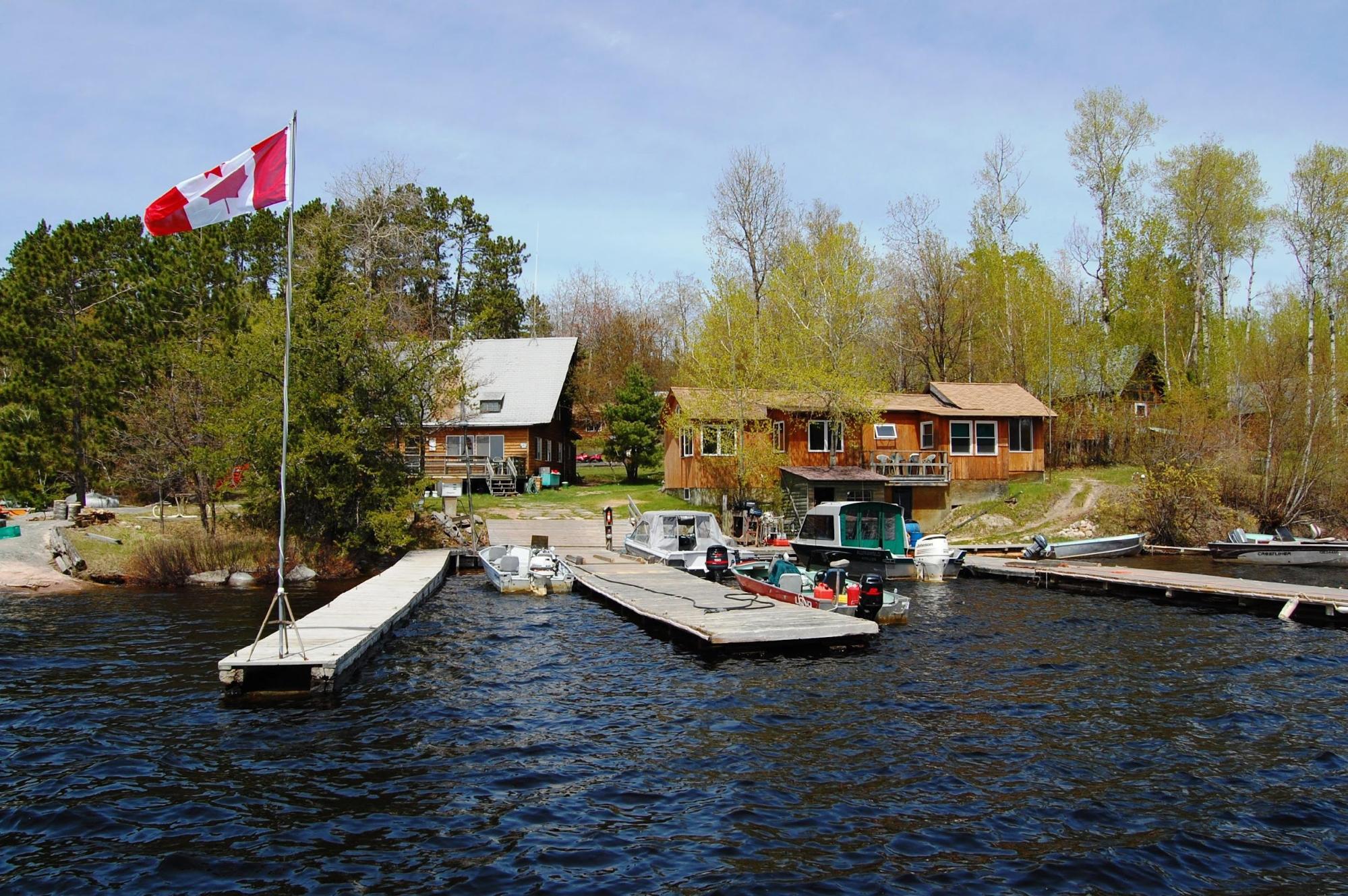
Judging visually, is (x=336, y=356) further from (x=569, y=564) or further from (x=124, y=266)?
(x=124, y=266)

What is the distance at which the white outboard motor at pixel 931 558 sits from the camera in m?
32.0

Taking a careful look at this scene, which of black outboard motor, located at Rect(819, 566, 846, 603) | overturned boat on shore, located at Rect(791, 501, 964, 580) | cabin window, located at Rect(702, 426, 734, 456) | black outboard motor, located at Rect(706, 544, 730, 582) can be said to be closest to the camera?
black outboard motor, located at Rect(819, 566, 846, 603)

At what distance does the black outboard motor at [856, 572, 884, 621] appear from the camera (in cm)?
2181

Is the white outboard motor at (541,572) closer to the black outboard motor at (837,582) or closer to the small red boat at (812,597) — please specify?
the small red boat at (812,597)

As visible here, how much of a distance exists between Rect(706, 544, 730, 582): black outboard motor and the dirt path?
737 inches

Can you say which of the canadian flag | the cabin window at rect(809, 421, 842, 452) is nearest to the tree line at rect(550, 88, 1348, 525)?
the cabin window at rect(809, 421, 842, 452)

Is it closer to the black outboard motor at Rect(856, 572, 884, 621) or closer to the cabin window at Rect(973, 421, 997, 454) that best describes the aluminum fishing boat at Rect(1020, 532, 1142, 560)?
the cabin window at Rect(973, 421, 997, 454)

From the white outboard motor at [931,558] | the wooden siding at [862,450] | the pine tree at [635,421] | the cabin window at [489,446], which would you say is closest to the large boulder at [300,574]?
the wooden siding at [862,450]

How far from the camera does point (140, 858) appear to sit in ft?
31.3

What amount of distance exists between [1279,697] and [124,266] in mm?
41311

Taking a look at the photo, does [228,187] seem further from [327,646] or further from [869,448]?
[869,448]

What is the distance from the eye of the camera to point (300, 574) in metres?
30.5

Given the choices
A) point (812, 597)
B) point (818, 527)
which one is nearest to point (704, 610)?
point (812, 597)

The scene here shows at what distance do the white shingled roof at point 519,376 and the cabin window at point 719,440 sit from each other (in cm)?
1210
